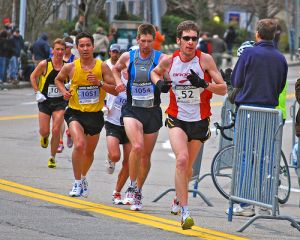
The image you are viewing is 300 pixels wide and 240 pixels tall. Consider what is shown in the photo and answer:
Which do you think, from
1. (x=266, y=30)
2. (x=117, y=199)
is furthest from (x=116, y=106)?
(x=266, y=30)

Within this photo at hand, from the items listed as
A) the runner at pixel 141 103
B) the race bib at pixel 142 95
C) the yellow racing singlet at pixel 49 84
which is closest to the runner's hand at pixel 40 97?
the yellow racing singlet at pixel 49 84

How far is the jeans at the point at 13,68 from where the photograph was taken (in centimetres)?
3373

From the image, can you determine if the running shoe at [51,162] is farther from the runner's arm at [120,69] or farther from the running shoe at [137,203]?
the running shoe at [137,203]

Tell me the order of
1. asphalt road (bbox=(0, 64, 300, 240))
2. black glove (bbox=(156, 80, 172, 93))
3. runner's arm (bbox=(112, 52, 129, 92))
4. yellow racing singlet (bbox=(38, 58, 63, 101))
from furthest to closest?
1. yellow racing singlet (bbox=(38, 58, 63, 101))
2. runner's arm (bbox=(112, 52, 129, 92))
3. black glove (bbox=(156, 80, 172, 93))
4. asphalt road (bbox=(0, 64, 300, 240))

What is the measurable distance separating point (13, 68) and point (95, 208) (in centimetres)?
2311

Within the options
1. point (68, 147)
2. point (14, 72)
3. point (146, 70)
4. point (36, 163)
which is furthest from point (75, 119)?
point (14, 72)

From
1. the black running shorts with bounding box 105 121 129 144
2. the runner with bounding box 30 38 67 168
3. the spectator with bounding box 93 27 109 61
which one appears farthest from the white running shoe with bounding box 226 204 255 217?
the spectator with bounding box 93 27 109 61

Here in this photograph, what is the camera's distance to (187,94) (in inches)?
436

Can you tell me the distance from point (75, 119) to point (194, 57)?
6.88 ft

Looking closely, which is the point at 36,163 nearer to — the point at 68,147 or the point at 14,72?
the point at 68,147

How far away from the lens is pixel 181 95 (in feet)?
36.3

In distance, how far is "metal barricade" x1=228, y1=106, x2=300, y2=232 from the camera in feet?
33.7

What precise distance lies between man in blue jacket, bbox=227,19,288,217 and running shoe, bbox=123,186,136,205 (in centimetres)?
148

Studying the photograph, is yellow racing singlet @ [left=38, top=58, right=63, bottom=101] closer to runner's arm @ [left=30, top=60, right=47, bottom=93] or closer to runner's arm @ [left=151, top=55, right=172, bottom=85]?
runner's arm @ [left=30, top=60, right=47, bottom=93]
